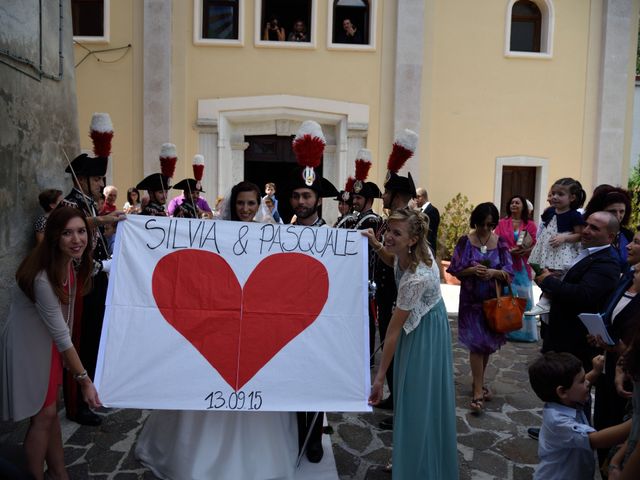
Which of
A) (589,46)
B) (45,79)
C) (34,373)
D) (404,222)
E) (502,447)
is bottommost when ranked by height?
(502,447)

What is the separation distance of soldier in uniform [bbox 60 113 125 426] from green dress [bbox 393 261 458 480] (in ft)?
8.62

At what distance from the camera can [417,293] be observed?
3180mm

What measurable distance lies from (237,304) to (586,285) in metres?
2.31

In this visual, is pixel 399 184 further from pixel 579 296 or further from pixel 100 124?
pixel 100 124

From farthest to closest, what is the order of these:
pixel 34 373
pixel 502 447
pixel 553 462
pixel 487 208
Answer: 1. pixel 487 208
2. pixel 502 447
3. pixel 34 373
4. pixel 553 462

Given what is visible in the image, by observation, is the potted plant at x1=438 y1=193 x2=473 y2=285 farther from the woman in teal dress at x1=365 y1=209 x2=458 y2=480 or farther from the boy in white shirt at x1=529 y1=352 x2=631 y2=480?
the boy in white shirt at x1=529 y1=352 x2=631 y2=480

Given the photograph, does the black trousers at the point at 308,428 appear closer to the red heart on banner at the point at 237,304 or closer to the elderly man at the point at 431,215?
the red heart on banner at the point at 237,304

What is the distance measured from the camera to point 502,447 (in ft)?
14.2

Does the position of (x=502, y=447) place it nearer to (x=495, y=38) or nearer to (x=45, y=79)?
(x=45, y=79)

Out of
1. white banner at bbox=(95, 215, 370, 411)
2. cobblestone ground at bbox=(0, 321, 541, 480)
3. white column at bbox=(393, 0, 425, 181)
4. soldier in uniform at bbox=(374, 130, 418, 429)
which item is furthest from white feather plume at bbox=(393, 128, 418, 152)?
white column at bbox=(393, 0, 425, 181)

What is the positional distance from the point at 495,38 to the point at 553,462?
11.8 m

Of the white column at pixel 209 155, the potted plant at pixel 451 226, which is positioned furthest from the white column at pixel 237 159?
the potted plant at pixel 451 226

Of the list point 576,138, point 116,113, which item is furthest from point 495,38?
point 116,113

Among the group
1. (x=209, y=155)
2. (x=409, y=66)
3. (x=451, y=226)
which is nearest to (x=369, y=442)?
(x=451, y=226)
